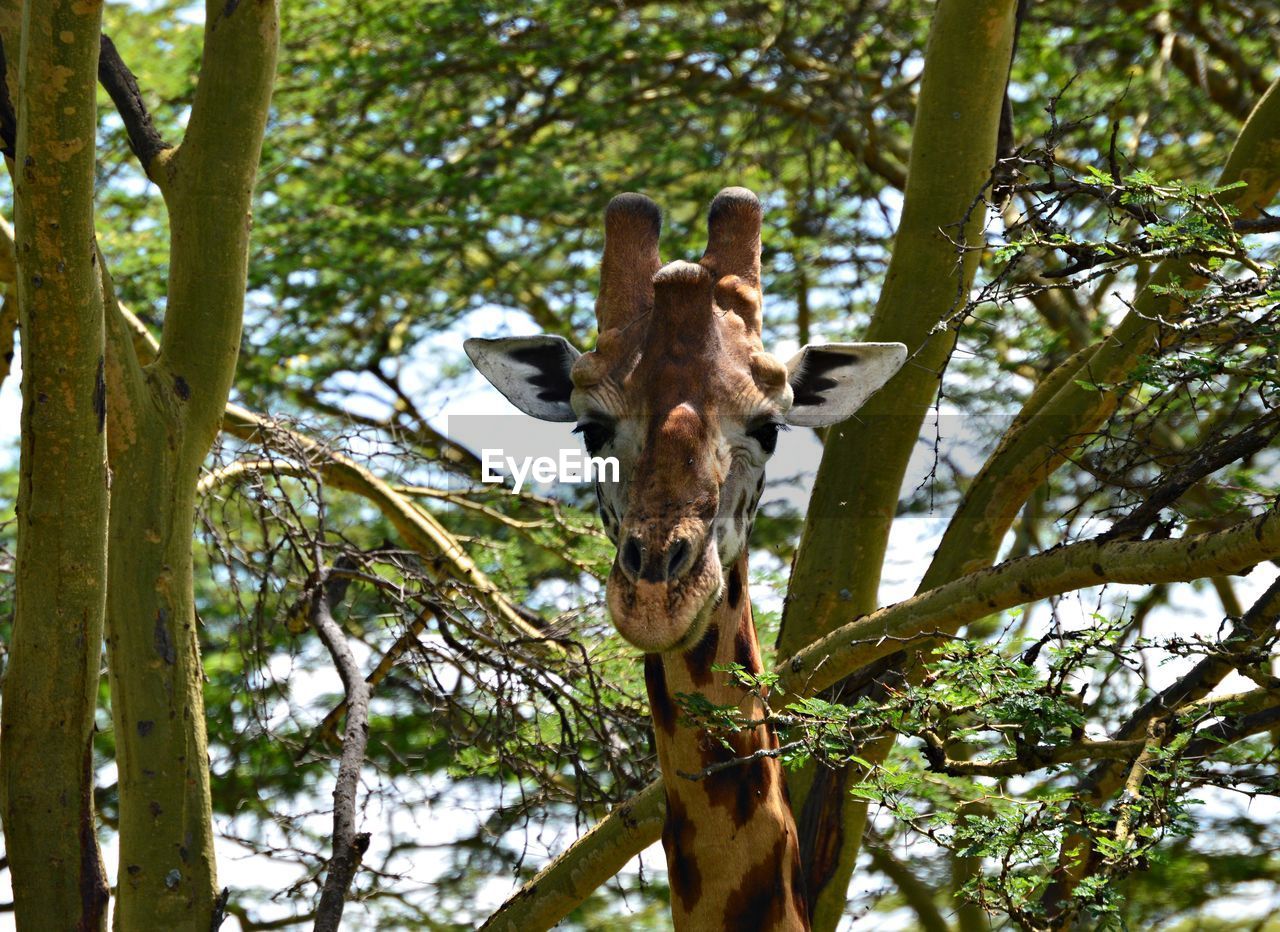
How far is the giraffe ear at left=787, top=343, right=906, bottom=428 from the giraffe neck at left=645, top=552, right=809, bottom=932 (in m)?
0.47

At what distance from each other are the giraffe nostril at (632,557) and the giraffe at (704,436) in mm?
34

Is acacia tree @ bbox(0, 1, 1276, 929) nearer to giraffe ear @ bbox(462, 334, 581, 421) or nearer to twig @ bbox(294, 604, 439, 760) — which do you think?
twig @ bbox(294, 604, 439, 760)

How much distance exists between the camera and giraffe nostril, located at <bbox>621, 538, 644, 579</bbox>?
3.06 metres

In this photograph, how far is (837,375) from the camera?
3.84 meters

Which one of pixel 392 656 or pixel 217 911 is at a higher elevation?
pixel 392 656

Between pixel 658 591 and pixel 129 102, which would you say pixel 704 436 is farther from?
pixel 129 102

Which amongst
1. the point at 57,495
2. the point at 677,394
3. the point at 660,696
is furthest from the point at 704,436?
the point at 57,495

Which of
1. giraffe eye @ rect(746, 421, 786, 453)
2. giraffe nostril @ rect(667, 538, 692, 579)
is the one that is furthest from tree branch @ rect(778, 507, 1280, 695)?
giraffe nostril @ rect(667, 538, 692, 579)

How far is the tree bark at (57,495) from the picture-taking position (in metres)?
3.16

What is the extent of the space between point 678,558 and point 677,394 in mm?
478

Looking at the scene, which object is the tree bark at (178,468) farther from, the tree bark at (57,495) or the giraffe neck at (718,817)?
the giraffe neck at (718,817)

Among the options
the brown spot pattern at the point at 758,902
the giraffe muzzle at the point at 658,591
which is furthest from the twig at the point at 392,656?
the giraffe muzzle at the point at 658,591

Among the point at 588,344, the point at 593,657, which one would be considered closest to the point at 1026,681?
the point at 593,657

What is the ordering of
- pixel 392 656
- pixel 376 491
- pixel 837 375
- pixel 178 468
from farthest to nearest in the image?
1. pixel 376 491
2. pixel 392 656
3. pixel 178 468
4. pixel 837 375
